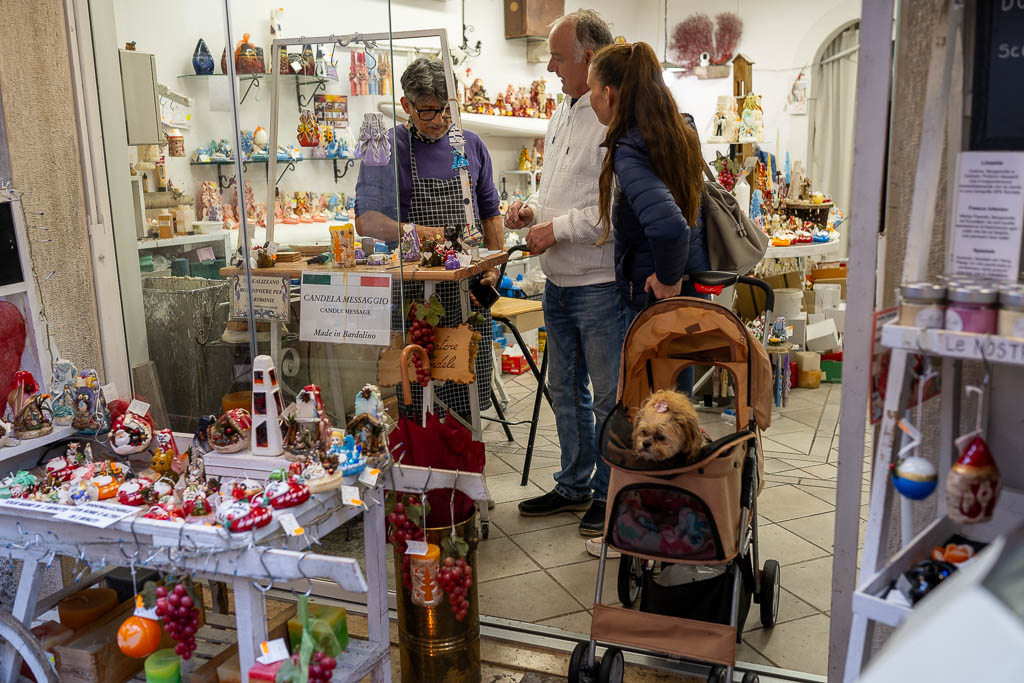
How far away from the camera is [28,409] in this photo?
2.39 metres

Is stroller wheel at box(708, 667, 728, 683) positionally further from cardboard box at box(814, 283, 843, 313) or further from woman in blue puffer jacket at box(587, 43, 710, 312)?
cardboard box at box(814, 283, 843, 313)

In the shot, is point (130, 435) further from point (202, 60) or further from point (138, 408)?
point (202, 60)

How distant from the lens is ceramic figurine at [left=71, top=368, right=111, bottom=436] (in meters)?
2.46

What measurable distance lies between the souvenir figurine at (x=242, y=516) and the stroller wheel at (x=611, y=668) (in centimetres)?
101

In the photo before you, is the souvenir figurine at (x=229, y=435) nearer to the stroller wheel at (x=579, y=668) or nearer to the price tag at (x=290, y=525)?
the price tag at (x=290, y=525)

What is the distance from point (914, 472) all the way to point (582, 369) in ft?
6.69

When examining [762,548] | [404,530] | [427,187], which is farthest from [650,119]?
[762,548]

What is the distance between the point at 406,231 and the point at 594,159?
0.70m

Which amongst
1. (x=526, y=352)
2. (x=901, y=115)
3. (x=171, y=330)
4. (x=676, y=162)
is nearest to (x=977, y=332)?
(x=901, y=115)

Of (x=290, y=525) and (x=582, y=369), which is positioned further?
(x=582, y=369)

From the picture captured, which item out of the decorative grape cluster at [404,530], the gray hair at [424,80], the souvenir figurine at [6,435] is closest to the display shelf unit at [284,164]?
the gray hair at [424,80]

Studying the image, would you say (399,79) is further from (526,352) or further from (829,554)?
(829,554)

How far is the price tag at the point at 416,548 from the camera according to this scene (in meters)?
2.33

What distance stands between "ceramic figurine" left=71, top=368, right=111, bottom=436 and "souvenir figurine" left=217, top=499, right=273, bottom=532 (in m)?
0.79
